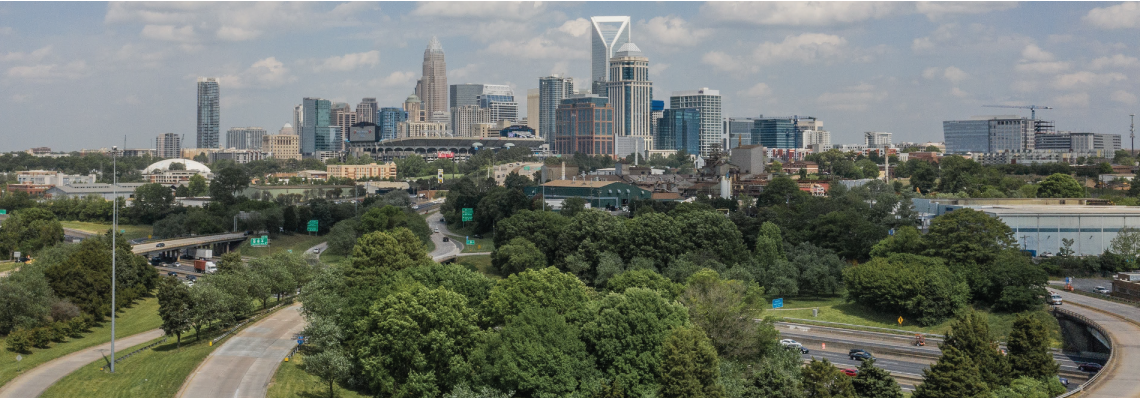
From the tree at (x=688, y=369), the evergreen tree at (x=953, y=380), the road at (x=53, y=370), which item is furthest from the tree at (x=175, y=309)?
the evergreen tree at (x=953, y=380)

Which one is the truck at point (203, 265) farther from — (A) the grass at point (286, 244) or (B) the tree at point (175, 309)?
(B) the tree at point (175, 309)

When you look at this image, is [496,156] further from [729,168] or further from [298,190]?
[729,168]

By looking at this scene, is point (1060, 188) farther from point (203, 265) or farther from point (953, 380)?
point (203, 265)

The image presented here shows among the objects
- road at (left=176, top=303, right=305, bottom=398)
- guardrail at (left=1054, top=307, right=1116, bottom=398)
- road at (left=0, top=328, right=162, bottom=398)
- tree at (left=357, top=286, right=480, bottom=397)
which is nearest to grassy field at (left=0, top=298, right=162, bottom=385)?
road at (left=0, top=328, right=162, bottom=398)

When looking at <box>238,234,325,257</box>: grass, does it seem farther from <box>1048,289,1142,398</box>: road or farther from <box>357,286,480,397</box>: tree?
<box>1048,289,1142,398</box>: road

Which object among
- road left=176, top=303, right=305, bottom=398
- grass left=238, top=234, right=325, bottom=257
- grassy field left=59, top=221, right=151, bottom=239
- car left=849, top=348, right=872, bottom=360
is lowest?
car left=849, top=348, right=872, bottom=360
